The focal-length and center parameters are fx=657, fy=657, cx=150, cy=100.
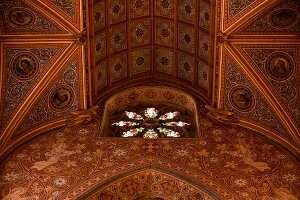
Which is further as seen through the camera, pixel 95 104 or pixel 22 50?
pixel 95 104

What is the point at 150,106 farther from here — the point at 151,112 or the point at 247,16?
the point at 247,16

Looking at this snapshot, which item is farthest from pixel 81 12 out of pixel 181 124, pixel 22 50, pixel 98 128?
pixel 181 124

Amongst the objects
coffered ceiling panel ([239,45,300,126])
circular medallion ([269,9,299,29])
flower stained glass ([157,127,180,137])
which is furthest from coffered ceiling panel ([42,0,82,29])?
circular medallion ([269,9,299,29])

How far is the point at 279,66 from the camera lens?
57.2ft

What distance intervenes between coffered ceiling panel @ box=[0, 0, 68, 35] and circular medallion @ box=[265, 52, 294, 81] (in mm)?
5527

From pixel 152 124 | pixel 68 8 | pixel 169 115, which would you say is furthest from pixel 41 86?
pixel 169 115

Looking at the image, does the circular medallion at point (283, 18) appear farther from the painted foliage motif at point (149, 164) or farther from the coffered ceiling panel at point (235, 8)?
the painted foliage motif at point (149, 164)

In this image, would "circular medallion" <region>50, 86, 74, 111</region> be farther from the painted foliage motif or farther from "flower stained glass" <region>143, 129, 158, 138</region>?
"flower stained glass" <region>143, 129, 158, 138</region>

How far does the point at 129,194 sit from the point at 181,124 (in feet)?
11.8

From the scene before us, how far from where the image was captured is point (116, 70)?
2022 centimetres

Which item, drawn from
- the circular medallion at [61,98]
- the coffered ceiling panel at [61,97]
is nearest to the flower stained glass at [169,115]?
the coffered ceiling panel at [61,97]

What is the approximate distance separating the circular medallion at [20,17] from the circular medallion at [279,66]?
6355 millimetres

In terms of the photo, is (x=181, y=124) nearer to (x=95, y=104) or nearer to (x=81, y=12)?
(x=95, y=104)

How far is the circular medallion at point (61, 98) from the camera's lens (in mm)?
18047
